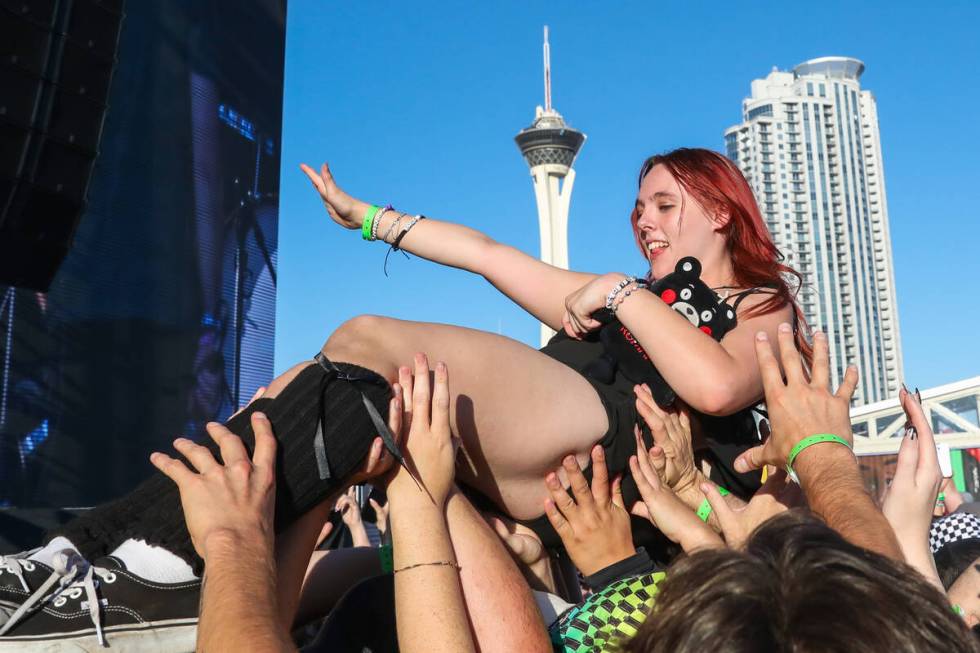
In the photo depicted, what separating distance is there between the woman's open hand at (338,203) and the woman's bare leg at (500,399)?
1.85 feet

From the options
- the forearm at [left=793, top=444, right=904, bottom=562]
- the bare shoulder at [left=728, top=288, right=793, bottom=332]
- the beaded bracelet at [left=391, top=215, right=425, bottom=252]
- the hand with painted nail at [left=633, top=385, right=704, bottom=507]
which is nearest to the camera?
the forearm at [left=793, top=444, right=904, bottom=562]

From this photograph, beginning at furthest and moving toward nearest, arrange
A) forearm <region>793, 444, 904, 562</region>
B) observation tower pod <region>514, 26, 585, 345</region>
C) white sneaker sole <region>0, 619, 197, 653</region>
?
observation tower pod <region>514, 26, 585, 345</region>
white sneaker sole <region>0, 619, 197, 653</region>
forearm <region>793, 444, 904, 562</region>

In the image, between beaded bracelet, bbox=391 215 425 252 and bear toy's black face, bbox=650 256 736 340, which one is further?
beaded bracelet, bbox=391 215 425 252

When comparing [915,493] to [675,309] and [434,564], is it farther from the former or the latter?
[434,564]

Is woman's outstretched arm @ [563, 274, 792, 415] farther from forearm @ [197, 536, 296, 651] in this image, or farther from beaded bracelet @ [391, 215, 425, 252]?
forearm @ [197, 536, 296, 651]

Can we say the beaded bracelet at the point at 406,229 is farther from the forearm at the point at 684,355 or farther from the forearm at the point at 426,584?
the forearm at the point at 426,584

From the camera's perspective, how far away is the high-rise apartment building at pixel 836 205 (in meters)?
74.1

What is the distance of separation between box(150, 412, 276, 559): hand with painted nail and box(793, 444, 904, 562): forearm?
2.38 ft

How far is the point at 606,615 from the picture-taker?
1160 millimetres

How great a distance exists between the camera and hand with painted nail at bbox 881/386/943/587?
123cm

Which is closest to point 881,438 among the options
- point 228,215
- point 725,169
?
point 228,215

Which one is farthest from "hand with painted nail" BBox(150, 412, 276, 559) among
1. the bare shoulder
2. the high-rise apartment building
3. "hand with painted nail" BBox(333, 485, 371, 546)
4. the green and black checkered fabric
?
the high-rise apartment building

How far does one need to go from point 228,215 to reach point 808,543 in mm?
8976

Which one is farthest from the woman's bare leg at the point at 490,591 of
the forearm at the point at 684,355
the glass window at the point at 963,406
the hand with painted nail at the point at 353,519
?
the glass window at the point at 963,406
